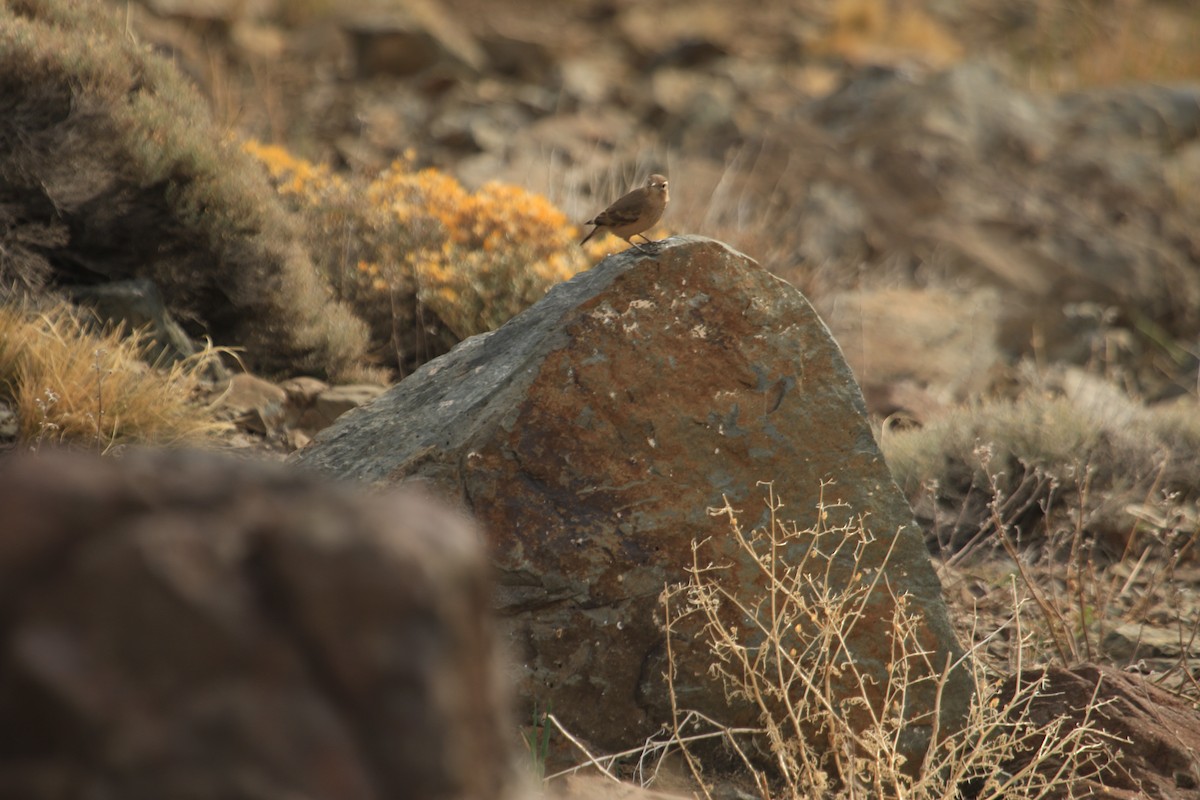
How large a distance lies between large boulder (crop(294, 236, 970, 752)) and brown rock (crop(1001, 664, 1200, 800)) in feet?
1.10

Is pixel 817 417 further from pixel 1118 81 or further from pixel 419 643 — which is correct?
pixel 1118 81

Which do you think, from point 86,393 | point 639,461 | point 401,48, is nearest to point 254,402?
point 86,393

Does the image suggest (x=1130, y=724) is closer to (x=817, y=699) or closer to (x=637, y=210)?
(x=817, y=699)

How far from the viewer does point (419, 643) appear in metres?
1.23

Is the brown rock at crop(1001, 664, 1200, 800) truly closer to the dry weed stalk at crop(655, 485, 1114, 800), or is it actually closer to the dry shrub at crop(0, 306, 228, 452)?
the dry weed stalk at crop(655, 485, 1114, 800)

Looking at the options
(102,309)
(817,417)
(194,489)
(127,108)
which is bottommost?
(102,309)

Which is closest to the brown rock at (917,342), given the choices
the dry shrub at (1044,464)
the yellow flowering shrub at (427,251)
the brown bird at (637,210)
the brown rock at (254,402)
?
the dry shrub at (1044,464)

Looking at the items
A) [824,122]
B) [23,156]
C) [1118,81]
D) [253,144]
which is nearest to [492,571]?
[23,156]

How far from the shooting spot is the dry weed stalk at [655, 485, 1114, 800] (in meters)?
3.14

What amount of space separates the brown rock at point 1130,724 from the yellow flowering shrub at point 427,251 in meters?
3.21

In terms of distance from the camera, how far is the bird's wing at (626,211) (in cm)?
441

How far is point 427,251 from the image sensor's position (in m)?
6.21

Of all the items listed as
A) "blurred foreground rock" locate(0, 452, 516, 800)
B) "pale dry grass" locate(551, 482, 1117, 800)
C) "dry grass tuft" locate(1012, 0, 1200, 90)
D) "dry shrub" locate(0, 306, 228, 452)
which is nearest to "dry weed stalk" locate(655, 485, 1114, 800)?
"pale dry grass" locate(551, 482, 1117, 800)

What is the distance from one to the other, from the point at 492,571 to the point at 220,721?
2.07 meters
